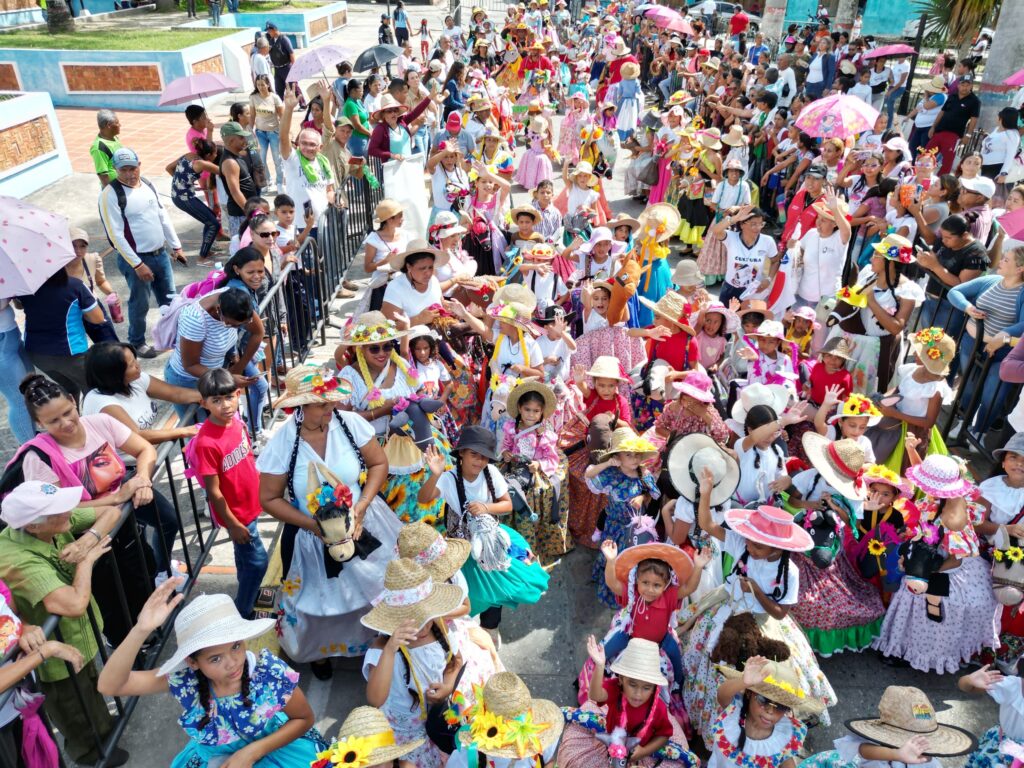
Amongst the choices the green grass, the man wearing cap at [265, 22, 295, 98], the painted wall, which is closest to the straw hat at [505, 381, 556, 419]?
the painted wall

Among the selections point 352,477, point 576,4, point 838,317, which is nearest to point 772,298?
point 838,317

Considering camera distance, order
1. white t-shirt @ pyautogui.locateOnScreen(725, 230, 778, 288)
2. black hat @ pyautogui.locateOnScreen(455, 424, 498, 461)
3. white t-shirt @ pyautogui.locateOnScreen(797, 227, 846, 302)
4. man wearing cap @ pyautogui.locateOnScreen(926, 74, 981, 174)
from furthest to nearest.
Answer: man wearing cap @ pyautogui.locateOnScreen(926, 74, 981, 174) → white t-shirt @ pyautogui.locateOnScreen(725, 230, 778, 288) → white t-shirt @ pyautogui.locateOnScreen(797, 227, 846, 302) → black hat @ pyautogui.locateOnScreen(455, 424, 498, 461)

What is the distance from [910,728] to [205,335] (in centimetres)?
487

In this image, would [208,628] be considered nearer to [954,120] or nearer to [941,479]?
[941,479]

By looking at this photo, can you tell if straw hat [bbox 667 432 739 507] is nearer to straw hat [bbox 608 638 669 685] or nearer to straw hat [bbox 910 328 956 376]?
straw hat [bbox 608 638 669 685]

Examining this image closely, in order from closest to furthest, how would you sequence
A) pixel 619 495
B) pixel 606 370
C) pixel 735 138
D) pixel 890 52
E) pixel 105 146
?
1. pixel 619 495
2. pixel 606 370
3. pixel 105 146
4. pixel 735 138
5. pixel 890 52

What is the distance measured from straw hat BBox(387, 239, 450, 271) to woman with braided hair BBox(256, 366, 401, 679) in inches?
83.3

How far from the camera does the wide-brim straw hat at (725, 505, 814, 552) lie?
418 centimetres

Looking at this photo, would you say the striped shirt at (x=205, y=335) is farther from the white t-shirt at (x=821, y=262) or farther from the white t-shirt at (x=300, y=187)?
the white t-shirt at (x=821, y=262)

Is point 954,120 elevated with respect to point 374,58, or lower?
lower

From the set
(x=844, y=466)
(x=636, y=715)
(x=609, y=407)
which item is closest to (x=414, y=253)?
(x=609, y=407)

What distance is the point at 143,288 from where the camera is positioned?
8125mm

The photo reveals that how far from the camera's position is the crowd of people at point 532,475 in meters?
3.62

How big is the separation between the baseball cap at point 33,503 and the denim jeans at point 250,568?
1.17m
